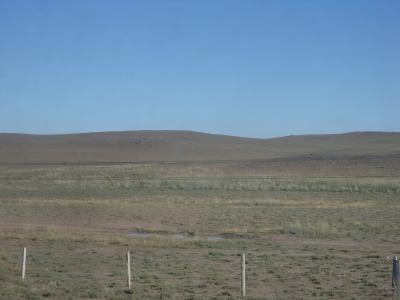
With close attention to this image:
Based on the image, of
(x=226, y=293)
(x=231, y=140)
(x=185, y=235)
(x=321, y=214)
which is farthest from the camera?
(x=231, y=140)

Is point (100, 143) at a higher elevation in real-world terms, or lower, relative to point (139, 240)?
higher

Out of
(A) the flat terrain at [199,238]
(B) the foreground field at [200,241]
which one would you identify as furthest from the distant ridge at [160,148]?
(B) the foreground field at [200,241]

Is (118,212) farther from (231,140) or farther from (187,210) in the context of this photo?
(231,140)

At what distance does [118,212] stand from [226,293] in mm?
22763

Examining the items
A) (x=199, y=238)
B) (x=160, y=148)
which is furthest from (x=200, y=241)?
(x=160, y=148)

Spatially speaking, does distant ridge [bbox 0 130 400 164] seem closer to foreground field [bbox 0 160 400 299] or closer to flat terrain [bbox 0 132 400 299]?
flat terrain [bbox 0 132 400 299]

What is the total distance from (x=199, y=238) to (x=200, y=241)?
1660mm

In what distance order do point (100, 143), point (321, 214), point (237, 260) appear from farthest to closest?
point (100, 143) < point (321, 214) < point (237, 260)

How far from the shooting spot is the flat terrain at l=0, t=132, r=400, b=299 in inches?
638

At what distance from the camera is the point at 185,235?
2873cm

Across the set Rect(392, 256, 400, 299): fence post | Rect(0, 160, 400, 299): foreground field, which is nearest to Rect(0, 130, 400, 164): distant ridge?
Rect(0, 160, 400, 299): foreground field

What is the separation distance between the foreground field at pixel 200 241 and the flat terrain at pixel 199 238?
5 centimetres

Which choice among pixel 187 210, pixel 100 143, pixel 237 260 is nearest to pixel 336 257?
pixel 237 260

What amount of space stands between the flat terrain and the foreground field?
54 mm
